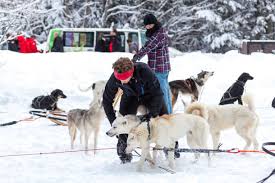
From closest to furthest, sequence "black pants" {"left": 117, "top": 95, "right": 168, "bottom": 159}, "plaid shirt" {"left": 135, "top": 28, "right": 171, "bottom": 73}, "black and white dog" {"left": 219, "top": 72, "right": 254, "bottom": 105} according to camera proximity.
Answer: "black pants" {"left": 117, "top": 95, "right": 168, "bottom": 159} → "plaid shirt" {"left": 135, "top": 28, "right": 171, "bottom": 73} → "black and white dog" {"left": 219, "top": 72, "right": 254, "bottom": 105}

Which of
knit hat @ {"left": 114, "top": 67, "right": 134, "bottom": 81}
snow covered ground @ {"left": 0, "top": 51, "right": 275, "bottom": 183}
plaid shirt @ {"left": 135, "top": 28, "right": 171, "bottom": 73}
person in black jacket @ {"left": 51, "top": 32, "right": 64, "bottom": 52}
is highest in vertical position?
person in black jacket @ {"left": 51, "top": 32, "right": 64, "bottom": 52}

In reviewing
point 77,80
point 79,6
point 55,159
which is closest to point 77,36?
point 77,80

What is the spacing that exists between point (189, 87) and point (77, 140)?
286 cm

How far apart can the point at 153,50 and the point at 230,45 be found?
68.3 feet

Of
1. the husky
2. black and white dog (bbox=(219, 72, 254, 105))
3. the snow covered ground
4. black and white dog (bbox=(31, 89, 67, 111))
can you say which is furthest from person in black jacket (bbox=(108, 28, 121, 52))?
the husky

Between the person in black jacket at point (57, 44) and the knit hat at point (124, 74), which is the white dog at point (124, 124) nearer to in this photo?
the knit hat at point (124, 74)

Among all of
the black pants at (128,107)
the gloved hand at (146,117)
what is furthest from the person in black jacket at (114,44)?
the gloved hand at (146,117)

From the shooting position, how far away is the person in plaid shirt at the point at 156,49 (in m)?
6.45

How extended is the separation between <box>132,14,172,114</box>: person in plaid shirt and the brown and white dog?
7.98 feet

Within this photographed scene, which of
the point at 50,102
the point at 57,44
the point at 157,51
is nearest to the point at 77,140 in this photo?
the point at 157,51

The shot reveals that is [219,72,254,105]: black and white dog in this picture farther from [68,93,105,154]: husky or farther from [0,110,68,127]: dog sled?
[68,93,105,154]: husky

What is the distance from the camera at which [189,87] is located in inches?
371

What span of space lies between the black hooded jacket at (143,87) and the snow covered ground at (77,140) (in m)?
0.68

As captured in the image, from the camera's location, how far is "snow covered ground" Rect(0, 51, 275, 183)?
4.85m
